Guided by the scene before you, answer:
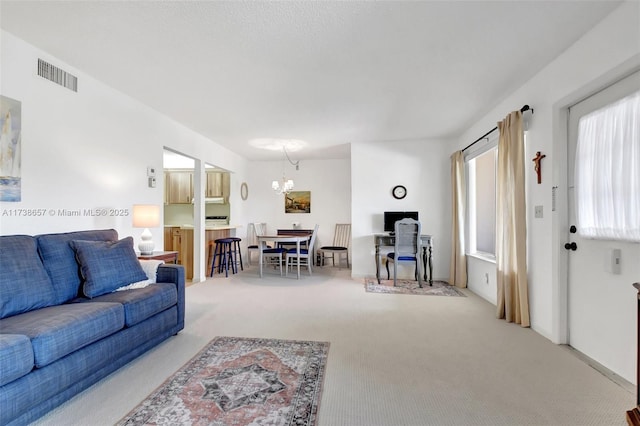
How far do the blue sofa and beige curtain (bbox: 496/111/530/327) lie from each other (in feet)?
11.1

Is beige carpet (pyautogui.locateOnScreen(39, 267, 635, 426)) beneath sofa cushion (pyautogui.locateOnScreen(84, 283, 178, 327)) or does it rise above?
beneath

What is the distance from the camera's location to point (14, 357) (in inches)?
57.2

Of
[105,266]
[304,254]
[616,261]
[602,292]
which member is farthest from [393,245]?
[105,266]

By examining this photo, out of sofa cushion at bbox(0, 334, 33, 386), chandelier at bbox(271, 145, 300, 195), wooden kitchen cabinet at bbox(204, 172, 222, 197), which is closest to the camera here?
sofa cushion at bbox(0, 334, 33, 386)

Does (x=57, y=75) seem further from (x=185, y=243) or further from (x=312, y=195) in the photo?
(x=312, y=195)

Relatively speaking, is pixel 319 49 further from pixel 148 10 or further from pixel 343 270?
pixel 343 270

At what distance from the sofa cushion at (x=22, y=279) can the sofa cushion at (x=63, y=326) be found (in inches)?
3.1

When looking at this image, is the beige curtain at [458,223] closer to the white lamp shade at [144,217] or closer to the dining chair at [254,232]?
the dining chair at [254,232]

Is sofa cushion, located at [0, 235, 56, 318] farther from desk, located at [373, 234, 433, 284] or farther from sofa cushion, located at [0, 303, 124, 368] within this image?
desk, located at [373, 234, 433, 284]

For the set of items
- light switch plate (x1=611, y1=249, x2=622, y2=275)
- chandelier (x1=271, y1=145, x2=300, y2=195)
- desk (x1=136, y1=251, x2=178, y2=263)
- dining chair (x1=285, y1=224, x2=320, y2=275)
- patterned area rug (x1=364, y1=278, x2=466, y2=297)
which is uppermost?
chandelier (x1=271, y1=145, x2=300, y2=195)

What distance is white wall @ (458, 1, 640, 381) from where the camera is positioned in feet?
6.56

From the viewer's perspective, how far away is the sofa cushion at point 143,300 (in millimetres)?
2207

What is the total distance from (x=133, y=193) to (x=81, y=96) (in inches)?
44.6

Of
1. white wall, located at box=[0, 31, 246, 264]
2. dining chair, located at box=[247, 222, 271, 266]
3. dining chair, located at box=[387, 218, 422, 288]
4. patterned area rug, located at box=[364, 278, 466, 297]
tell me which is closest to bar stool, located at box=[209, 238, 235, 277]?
dining chair, located at box=[247, 222, 271, 266]
